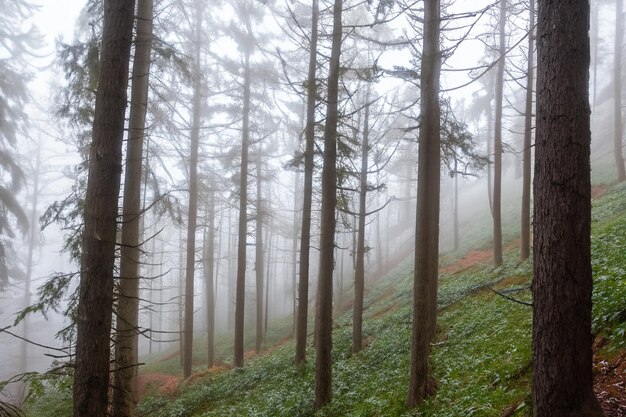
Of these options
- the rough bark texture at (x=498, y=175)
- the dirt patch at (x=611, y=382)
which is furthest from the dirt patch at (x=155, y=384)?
the dirt patch at (x=611, y=382)

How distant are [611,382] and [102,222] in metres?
6.51

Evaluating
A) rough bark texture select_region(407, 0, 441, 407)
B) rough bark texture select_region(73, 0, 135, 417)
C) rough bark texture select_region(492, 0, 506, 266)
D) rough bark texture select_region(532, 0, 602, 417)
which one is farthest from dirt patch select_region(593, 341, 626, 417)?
rough bark texture select_region(492, 0, 506, 266)

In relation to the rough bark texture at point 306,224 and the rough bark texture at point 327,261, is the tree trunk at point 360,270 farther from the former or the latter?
the rough bark texture at point 327,261

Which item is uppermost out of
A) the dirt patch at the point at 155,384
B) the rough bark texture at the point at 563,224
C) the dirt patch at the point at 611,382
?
the rough bark texture at the point at 563,224

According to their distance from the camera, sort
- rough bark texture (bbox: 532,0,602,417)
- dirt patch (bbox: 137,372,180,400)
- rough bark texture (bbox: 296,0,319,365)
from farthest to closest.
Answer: dirt patch (bbox: 137,372,180,400) < rough bark texture (bbox: 296,0,319,365) < rough bark texture (bbox: 532,0,602,417)

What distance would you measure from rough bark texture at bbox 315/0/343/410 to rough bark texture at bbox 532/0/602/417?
5242 mm

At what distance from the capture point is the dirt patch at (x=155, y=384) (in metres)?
16.2

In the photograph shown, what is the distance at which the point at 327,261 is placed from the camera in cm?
865

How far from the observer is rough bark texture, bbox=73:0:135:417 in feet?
14.5

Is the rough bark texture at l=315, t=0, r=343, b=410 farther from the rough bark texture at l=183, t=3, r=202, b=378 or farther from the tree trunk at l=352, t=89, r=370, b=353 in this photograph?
the rough bark texture at l=183, t=3, r=202, b=378

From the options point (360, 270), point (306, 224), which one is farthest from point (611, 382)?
point (360, 270)

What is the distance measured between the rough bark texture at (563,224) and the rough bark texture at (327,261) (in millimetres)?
5242

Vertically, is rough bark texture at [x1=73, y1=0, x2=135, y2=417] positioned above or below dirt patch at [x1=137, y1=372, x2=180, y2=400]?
above

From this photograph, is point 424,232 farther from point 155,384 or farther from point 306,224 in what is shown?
point 155,384
